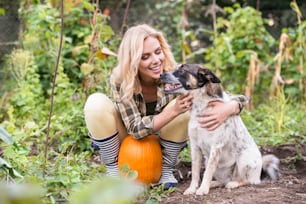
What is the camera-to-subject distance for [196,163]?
141 inches

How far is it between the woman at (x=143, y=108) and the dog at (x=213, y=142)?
0.07 m

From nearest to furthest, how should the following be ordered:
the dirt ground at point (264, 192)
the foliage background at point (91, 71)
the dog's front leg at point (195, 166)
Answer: the dirt ground at point (264, 192)
the dog's front leg at point (195, 166)
the foliage background at point (91, 71)

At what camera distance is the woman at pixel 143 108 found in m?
3.55

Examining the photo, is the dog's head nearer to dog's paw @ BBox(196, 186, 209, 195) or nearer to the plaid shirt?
the plaid shirt

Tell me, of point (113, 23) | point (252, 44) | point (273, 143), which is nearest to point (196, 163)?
point (273, 143)

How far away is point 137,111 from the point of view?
371 cm

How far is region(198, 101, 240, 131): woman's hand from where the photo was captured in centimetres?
343

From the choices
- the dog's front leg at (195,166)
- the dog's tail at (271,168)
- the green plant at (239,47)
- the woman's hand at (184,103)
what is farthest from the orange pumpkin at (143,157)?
the green plant at (239,47)

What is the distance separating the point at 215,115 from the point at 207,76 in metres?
0.26

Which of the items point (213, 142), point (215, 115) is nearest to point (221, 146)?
point (213, 142)

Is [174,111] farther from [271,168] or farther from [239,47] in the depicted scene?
[239,47]

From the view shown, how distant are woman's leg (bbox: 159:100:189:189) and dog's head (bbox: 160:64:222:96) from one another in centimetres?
35

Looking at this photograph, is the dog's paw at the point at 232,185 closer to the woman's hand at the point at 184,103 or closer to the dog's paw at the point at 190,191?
the dog's paw at the point at 190,191

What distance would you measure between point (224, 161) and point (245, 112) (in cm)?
274
